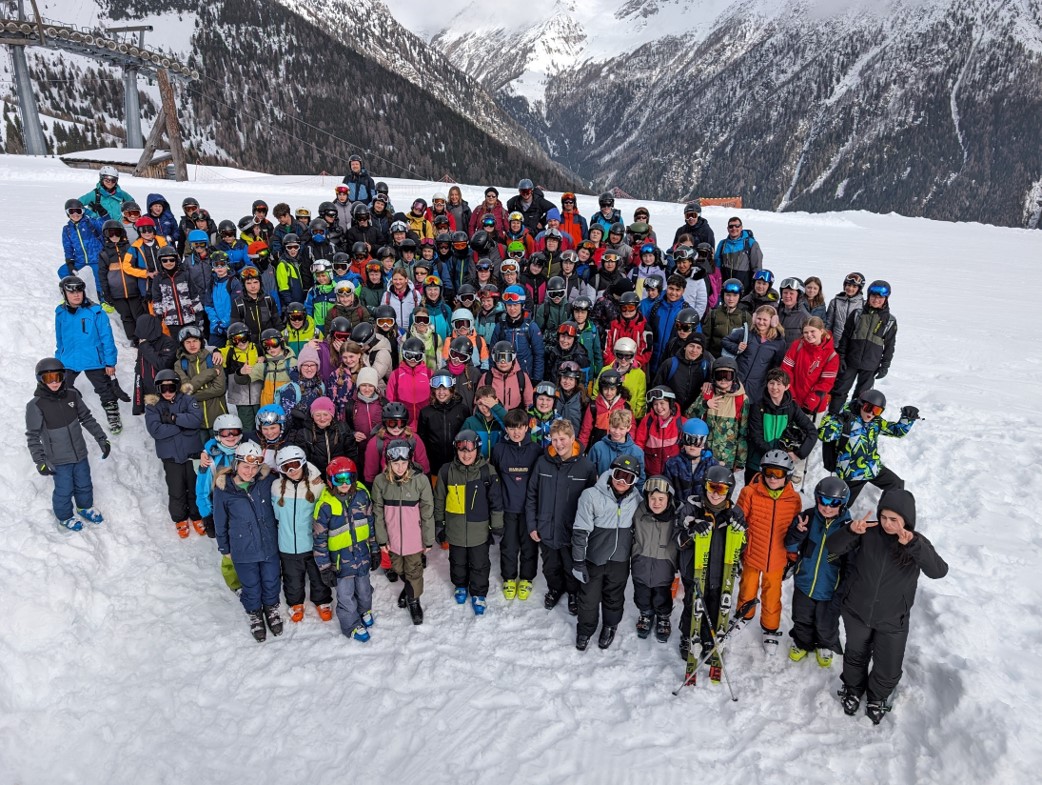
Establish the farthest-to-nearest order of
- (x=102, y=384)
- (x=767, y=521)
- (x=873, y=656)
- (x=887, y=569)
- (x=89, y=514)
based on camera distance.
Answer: (x=102, y=384) < (x=89, y=514) < (x=767, y=521) < (x=873, y=656) < (x=887, y=569)

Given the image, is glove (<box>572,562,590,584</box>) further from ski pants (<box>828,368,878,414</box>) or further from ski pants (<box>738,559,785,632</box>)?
ski pants (<box>828,368,878,414</box>)

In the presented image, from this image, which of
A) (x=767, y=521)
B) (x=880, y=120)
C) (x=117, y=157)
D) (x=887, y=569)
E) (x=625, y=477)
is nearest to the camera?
(x=887, y=569)

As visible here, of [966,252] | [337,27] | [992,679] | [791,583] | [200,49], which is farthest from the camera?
[337,27]

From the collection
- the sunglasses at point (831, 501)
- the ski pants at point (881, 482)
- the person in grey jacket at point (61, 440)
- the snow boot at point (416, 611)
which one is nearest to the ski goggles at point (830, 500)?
the sunglasses at point (831, 501)

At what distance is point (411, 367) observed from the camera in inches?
256

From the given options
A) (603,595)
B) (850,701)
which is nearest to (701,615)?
(603,595)

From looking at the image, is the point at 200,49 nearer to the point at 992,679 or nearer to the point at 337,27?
the point at 337,27

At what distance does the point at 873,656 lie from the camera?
180 inches

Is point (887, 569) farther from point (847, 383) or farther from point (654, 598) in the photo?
point (847, 383)

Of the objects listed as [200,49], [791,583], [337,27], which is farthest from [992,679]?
[337,27]

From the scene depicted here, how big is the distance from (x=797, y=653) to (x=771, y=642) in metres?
0.23

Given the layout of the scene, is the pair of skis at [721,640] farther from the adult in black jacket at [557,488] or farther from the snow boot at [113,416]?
the snow boot at [113,416]

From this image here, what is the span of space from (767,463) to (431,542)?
10.3 ft

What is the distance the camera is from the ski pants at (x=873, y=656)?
14.6 feet
